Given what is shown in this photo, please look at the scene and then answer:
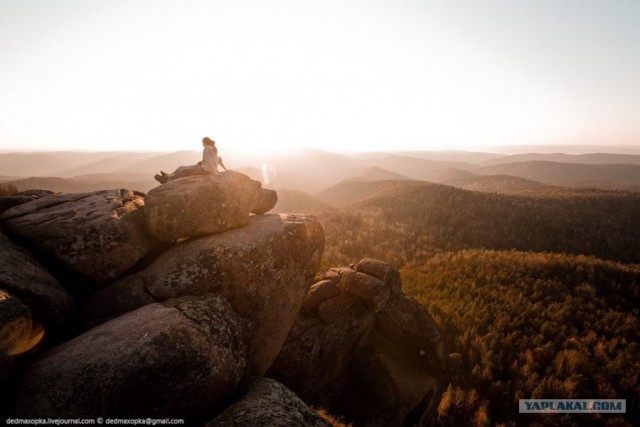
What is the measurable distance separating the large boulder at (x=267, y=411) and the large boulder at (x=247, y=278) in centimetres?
171

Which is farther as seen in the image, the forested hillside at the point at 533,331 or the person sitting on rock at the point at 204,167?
the forested hillside at the point at 533,331

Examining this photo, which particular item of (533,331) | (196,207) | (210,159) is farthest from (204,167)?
(533,331)

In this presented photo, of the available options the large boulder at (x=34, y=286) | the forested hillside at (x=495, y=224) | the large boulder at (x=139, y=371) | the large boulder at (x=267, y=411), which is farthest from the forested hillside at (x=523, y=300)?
the large boulder at (x=34, y=286)

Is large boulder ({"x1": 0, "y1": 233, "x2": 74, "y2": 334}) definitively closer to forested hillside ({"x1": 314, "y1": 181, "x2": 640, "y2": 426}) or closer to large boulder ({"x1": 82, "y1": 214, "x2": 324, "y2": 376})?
large boulder ({"x1": 82, "y1": 214, "x2": 324, "y2": 376})

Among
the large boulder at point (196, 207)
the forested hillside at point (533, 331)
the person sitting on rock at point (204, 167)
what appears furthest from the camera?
the forested hillside at point (533, 331)

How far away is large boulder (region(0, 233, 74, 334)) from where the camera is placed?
5.60 m

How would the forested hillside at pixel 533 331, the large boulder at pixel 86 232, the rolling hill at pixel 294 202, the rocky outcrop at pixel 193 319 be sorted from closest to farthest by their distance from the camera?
1. the rocky outcrop at pixel 193 319
2. the large boulder at pixel 86 232
3. the forested hillside at pixel 533 331
4. the rolling hill at pixel 294 202

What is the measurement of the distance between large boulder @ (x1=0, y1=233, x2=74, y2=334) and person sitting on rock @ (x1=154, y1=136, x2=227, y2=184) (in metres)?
4.43

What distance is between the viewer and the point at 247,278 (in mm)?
8195

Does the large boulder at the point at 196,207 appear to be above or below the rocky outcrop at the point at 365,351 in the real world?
above

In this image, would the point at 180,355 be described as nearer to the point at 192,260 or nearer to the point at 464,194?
the point at 192,260

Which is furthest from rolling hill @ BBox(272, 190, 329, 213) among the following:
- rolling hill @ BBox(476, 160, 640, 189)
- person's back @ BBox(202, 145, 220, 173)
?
rolling hill @ BBox(476, 160, 640, 189)

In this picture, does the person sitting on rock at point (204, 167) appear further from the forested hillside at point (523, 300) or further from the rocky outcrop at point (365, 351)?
the forested hillside at point (523, 300)

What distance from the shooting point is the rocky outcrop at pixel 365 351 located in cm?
1052
